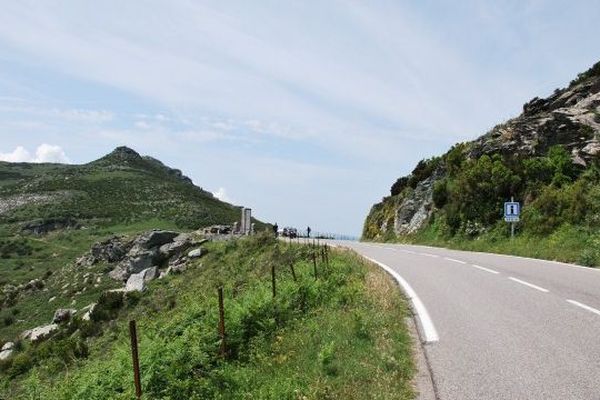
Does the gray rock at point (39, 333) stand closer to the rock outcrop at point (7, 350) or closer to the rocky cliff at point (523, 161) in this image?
the rock outcrop at point (7, 350)

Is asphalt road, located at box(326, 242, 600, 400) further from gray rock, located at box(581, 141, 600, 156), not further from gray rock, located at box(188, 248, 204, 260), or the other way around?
gray rock, located at box(188, 248, 204, 260)

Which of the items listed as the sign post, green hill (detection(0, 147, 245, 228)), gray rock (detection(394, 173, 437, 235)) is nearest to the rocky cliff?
gray rock (detection(394, 173, 437, 235))

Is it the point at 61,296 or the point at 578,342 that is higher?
the point at 578,342

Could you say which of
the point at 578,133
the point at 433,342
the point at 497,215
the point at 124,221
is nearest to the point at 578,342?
the point at 433,342

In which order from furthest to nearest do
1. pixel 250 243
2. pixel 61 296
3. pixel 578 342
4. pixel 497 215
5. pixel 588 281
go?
pixel 61 296
pixel 250 243
pixel 497 215
pixel 588 281
pixel 578 342

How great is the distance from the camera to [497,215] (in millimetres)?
30547

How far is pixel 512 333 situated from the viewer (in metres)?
8.20

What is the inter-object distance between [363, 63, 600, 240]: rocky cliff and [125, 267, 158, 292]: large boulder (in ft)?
65.8

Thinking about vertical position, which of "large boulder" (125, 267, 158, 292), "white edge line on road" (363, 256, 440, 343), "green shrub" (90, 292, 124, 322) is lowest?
"green shrub" (90, 292, 124, 322)

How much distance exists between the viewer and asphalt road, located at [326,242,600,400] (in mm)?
5902

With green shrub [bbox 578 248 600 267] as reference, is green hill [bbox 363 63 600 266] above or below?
above

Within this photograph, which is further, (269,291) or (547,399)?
(269,291)

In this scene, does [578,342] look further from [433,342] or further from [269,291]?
[269,291]

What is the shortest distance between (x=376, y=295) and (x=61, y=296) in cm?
4099
